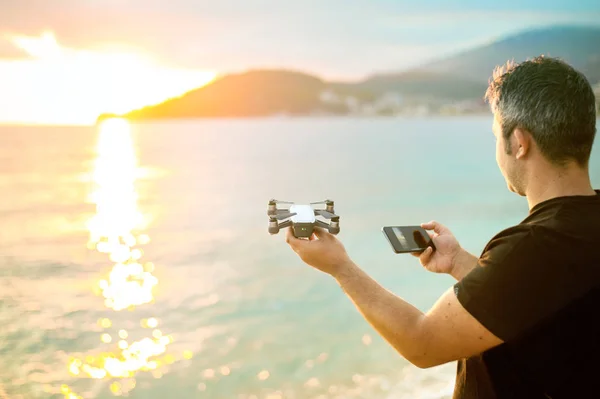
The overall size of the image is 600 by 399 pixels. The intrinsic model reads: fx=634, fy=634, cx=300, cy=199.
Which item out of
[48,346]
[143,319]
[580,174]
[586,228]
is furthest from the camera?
[143,319]

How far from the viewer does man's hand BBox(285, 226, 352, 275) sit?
4.97 ft

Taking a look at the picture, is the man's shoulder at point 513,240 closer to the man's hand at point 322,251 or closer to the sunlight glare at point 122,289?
the man's hand at point 322,251

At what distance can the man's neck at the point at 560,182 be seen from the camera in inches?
51.8

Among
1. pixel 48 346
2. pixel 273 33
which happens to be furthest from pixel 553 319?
pixel 273 33

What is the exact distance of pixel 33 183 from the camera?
37188 mm

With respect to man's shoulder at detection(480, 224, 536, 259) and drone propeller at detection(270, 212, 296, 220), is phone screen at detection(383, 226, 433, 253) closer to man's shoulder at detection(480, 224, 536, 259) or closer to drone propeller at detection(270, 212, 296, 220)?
drone propeller at detection(270, 212, 296, 220)

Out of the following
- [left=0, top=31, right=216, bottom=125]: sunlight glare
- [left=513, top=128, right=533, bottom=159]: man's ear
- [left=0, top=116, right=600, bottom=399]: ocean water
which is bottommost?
[left=0, top=116, right=600, bottom=399]: ocean water

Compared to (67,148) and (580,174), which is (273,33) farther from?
(580,174)

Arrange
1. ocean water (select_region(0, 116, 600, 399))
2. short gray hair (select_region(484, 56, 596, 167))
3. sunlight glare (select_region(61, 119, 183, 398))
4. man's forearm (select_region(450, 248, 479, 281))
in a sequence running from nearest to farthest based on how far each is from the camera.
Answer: short gray hair (select_region(484, 56, 596, 167))
man's forearm (select_region(450, 248, 479, 281))
ocean water (select_region(0, 116, 600, 399))
sunlight glare (select_region(61, 119, 183, 398))

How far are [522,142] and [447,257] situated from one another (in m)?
0.51

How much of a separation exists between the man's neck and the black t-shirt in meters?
0.04

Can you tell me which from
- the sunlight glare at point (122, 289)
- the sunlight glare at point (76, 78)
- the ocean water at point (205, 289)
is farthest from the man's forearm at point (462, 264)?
the sunlight glare at point (76, 78)

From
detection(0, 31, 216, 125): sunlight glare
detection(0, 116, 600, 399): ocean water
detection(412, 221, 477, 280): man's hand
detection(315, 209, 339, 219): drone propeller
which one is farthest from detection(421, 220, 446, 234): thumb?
detection(0, 31, 216, 125): sunlight glare

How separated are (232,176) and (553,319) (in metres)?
38.5
